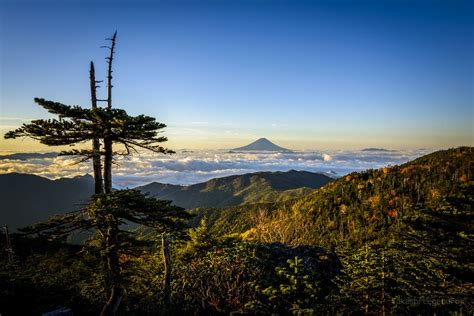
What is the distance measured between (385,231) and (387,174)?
58.0 meters

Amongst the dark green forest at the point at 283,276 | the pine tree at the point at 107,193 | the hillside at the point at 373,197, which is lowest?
the hillside at the point at 373,197

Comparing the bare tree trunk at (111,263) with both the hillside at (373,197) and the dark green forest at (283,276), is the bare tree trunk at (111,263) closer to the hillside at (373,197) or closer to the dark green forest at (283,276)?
the dark green forest at (283,276)

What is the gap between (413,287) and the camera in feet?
27.2

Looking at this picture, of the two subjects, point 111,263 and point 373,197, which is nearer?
point 111,263

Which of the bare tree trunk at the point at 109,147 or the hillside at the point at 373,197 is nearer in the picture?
the bare tree trunk at the point at 109,147

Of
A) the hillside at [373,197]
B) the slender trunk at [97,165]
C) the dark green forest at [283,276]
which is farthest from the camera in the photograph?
the hillside at [373,197]

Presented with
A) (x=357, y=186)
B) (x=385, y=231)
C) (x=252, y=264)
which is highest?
(x=252, y=264)

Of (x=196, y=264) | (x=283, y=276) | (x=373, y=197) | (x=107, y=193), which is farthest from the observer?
(x=373, y=197)

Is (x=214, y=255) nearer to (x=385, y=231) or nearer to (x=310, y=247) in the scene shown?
(x=310, y=247)

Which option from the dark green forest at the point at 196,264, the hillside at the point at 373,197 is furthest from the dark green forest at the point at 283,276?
the hillside at the point at 373,197

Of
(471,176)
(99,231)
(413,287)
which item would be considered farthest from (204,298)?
(471,176)

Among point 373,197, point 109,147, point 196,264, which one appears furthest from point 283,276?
point 373,197

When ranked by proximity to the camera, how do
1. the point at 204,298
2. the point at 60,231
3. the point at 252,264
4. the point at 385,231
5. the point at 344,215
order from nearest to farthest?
the point at 60,231 → the point at 204,298 → the point at 252,264 → the point at 385,231 → the point at 344,215

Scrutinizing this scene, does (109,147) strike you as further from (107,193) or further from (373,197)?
(373,197)
